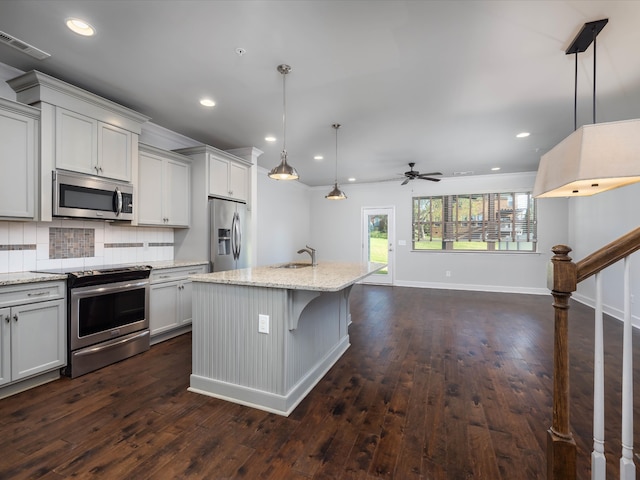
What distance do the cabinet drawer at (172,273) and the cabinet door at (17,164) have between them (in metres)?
1.18

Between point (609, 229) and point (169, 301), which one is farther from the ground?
point (609, 229)

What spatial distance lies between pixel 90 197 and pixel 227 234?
1.66 metres

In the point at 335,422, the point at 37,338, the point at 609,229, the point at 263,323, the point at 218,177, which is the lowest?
the point at 335,422

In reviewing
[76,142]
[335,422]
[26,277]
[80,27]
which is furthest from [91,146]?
[335,422]

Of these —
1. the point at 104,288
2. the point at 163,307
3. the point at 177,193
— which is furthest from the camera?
the point at 177,193

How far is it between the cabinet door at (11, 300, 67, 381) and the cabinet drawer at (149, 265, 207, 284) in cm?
87

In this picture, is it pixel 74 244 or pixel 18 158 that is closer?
pixel 18 158

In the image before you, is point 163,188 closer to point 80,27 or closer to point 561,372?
point 80,27

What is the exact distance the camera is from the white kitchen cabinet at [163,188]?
11.7 feet

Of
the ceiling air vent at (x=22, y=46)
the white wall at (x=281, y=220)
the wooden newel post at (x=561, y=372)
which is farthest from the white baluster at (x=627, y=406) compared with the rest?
the white wall at (x=281, y=220)

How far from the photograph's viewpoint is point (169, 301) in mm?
3535

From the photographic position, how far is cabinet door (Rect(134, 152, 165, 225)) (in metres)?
3.54

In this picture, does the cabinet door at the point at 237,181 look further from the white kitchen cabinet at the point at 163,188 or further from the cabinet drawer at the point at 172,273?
the cabinet drawer at the point at 172,273

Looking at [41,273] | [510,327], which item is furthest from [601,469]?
[41,273]
